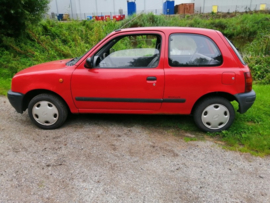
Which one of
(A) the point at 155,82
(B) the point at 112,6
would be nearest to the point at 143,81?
(A) the point at 155,82

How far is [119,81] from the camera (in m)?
3.73

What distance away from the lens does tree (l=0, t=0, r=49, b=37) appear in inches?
325

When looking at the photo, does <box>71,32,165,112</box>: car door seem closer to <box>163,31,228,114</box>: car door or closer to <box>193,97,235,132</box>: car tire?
<box>163,31,228,114</box>: car door

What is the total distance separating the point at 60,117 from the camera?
157 inches

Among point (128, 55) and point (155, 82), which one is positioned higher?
point (128, 55)

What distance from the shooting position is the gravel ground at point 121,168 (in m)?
2.56

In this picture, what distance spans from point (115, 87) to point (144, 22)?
15.6 meters

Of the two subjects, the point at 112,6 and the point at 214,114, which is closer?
the point at 214,114

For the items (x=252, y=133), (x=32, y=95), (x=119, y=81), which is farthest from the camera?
(x=32, y=95)

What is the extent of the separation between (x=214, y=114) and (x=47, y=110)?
277cm

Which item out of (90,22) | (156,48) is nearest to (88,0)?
(90,22)

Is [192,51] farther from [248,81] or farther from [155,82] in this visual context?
[248,81]

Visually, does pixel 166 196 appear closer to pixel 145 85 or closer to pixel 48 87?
pixel 145 85

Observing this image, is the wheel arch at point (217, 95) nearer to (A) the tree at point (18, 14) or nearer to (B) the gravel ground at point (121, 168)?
(B) the gravel ground at point (121, 168)
